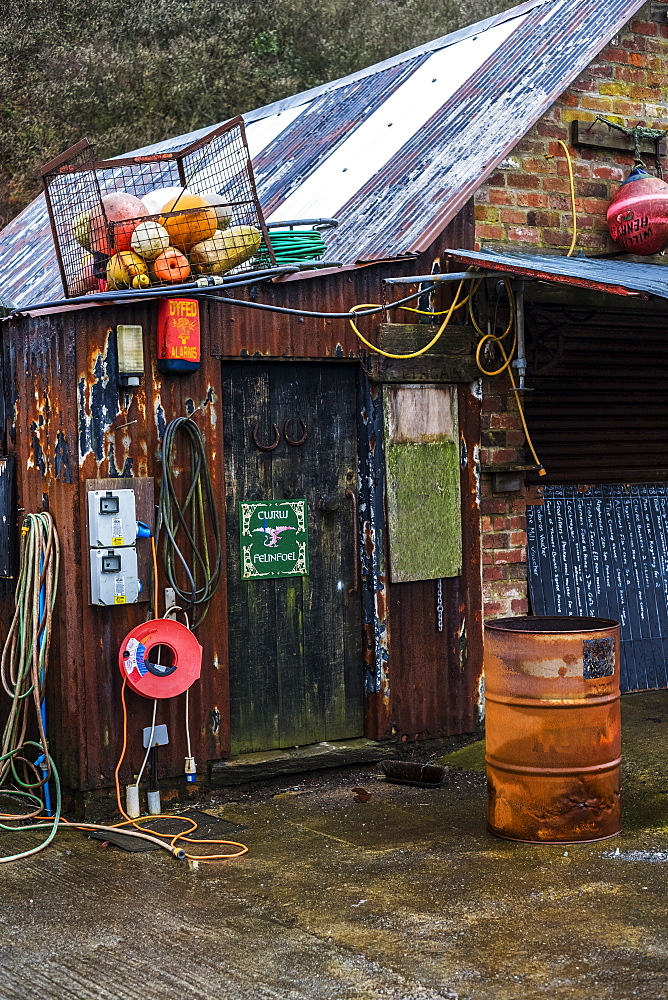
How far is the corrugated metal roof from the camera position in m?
Answer: 8.22

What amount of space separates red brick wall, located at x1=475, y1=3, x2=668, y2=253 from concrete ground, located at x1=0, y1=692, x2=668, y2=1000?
3749 millimetres

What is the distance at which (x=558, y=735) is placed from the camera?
19.7 ft

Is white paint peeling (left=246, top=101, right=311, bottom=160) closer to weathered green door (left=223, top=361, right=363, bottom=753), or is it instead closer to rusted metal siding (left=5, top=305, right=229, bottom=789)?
weathered green door (left=223, top=361, right=363, bottom=753)

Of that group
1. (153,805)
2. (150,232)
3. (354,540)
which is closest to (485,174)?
(150,232)

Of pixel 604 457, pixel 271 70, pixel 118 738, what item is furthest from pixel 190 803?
pixel 271 70

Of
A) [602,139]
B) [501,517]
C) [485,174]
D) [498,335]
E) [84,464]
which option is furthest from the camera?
[602,139]

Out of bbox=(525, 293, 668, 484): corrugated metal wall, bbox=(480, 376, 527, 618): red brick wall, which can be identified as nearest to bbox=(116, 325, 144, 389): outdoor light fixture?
bbox=(480, 376, 527, 618): red brick wall

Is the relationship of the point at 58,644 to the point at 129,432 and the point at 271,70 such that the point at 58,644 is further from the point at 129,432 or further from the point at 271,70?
the point at 271,70

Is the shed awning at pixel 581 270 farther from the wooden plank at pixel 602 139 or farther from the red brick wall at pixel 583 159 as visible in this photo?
the wooden plank at pixel 602 139

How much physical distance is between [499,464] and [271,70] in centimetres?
2267

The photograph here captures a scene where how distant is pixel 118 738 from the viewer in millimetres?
6812

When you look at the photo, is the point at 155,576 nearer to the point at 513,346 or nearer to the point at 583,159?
the point at 513,346

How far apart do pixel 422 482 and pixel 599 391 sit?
1994 millimetres

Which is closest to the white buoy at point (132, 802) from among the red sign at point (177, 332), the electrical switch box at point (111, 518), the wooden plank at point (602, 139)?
the electrical switch box at point (111, 518)
